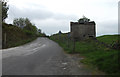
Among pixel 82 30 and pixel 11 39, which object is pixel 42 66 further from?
pixel 82 30

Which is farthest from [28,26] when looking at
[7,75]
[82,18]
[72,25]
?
[7,75]

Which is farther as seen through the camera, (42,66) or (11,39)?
(11,39)

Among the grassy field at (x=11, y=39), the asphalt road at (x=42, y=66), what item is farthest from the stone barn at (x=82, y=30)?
the asphalt road at (x=42, y=66)

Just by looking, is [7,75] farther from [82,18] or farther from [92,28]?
[82,18]

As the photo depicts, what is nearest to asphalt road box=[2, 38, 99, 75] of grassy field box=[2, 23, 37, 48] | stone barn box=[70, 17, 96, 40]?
grassy field box=[2, 23, 37, 48]

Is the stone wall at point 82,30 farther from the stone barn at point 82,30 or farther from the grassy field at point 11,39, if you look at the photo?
the grassy field at point 11,39

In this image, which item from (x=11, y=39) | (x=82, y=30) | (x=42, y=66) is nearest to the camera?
(x=42, y=66)

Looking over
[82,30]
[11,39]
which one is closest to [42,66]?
[11,39]

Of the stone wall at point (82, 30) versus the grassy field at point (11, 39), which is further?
the stone wall at point (82, 30)

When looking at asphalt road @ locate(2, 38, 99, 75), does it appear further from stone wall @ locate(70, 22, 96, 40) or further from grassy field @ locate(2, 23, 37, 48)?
stone wall @ locate(70, 22, 96, 40)

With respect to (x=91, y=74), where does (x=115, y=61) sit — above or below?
above

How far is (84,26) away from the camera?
1598 inches

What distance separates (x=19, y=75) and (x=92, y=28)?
36.5 metres

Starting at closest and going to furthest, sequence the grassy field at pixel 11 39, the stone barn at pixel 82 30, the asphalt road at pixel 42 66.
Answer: the asphalt road at pixel 42 66, the grassy field at pixel 11 39, the stone barn at pixel 82 30
